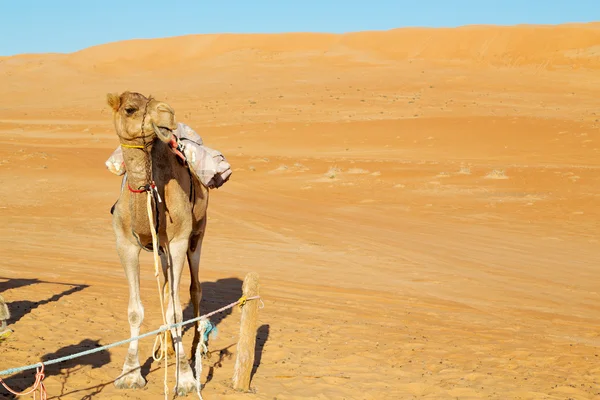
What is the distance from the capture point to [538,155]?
104 feet

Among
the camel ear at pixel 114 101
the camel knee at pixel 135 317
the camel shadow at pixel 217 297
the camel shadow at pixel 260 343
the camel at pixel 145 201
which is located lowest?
the camel shadow at pixel 260 343

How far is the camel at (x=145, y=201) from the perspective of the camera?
5.46 m

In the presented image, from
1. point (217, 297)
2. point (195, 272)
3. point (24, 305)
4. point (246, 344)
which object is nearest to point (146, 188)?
point (246, 344)

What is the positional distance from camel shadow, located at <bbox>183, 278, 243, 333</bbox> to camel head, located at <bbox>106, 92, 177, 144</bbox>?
4092 mm

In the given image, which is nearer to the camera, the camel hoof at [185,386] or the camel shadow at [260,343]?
the camel hoof at [185,386]

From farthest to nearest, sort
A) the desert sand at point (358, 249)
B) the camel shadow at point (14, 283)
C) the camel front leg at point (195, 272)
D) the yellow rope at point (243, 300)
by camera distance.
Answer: the camel shadow at point (14, 283) → the camel front leg at point (195, 272) → the desert sand at point (358, 249) → the yellow rope at point (243, 300)

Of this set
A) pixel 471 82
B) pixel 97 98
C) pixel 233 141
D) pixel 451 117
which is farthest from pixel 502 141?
pixel 97 98

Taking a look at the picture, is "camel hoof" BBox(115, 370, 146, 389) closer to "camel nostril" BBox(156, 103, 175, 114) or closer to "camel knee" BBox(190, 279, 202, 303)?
"camel knee" BBox(190, 279, 202, 303)

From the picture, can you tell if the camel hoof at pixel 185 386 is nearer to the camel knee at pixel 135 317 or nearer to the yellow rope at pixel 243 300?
the camel knee at pixel 135 317

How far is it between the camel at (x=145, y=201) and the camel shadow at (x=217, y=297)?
7.56 feet

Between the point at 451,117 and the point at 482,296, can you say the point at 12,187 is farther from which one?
the point at 451,117

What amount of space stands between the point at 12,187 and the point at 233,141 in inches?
677

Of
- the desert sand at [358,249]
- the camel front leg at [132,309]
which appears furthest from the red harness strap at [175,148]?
the desert sand at [358,249]

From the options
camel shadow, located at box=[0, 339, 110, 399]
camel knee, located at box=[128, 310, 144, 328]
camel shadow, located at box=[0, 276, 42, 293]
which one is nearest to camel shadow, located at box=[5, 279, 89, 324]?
camel shadow, located at box=[0, 276, 42, 293]
